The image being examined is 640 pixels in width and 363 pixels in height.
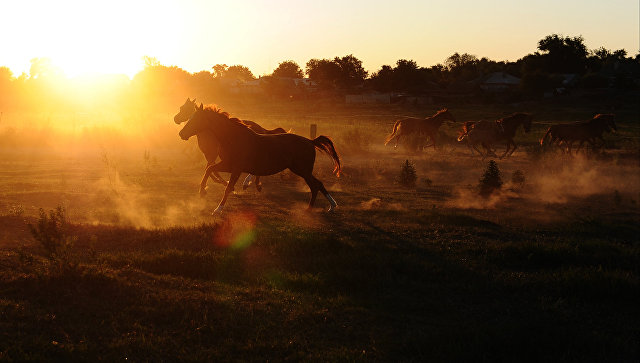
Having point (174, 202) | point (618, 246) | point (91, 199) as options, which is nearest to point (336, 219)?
point (174, 202)

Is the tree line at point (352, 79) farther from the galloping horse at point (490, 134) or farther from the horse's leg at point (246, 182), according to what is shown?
the horse's leg at point (246, 182)

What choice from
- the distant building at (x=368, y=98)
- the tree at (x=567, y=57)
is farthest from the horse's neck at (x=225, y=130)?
the tree at (x=567, y=57)

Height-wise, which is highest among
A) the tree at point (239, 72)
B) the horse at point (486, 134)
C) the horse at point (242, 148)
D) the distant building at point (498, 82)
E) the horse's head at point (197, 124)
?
the tree at point (239, 72)

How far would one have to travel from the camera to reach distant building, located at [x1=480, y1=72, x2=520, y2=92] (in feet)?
298

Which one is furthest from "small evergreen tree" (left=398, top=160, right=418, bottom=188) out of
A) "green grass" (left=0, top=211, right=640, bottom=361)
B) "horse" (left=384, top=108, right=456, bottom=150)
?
"horse" (left=384, top=108, right=456, bottom=150)

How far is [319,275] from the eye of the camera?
335 inches

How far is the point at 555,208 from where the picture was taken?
15.0 metres

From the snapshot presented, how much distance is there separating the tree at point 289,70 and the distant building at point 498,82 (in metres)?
50.2

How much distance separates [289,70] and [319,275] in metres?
129

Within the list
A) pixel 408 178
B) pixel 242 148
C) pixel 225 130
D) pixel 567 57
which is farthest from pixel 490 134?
pixel 567 57

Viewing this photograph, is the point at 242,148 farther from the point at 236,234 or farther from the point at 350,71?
the point at 350,71

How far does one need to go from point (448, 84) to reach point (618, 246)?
89.9 metres

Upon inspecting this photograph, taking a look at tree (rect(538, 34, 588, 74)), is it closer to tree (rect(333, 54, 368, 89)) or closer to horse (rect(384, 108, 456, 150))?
tree (rect(333, 54, 368, 89))

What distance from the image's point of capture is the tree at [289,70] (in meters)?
134
